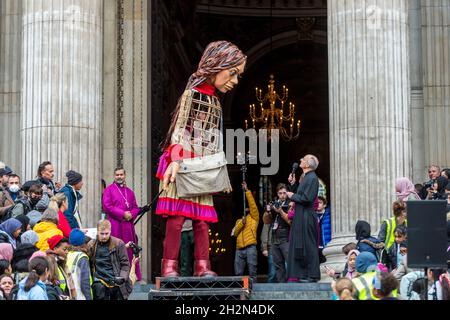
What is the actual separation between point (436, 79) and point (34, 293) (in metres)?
11.8

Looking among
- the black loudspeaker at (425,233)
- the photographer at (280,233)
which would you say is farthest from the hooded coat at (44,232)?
the photographer at (280,233)

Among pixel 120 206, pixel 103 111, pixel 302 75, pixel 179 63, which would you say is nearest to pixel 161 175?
pixel 120 206

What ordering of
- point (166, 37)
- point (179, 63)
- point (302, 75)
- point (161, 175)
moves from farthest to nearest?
point (302, 75)
point (179, 63)
point (166, 37)
point (161, 175)

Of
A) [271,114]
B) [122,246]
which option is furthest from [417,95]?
[271,114]

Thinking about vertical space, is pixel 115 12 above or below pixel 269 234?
above

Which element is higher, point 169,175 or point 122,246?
point 169,175

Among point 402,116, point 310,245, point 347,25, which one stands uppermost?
point 347,25

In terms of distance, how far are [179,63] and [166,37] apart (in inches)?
222

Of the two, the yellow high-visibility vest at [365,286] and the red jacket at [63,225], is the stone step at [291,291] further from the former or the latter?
the yellow high-visibility vest at [365,286]

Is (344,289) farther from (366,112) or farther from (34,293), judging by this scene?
(366,112)

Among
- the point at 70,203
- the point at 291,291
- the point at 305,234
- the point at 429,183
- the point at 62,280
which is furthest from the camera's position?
the point at 429,183

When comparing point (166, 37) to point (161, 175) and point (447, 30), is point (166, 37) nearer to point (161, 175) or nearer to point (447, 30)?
point (447, 30)

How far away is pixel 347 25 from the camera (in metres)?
22.1

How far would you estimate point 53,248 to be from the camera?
685 inches
